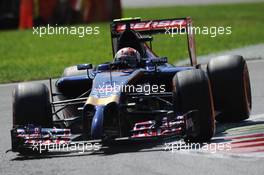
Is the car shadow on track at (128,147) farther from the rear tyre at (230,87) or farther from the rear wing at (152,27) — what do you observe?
the rear wing at (152,27)

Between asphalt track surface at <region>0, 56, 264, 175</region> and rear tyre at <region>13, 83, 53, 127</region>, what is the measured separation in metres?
0.41

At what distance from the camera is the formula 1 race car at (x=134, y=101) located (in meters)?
9.61

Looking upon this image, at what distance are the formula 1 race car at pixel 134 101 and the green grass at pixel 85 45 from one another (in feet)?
21.9

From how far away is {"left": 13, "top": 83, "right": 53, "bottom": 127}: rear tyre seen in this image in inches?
396

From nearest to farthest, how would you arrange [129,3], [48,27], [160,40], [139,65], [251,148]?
[251,148]
[139,65]
[160,40]
[48,27]
[129,3]

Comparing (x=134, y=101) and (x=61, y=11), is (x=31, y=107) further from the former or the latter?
(x=61, y=11)

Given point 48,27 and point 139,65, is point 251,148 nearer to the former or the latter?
point 139,65

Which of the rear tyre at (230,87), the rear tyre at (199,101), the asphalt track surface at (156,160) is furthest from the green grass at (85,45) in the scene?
the rear tyre at (199,101)

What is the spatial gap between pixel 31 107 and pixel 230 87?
2.41 metres

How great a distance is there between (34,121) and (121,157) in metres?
1.36

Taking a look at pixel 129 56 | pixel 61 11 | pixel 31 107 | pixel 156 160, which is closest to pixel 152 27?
pixel 129 56

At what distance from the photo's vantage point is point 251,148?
909 cm

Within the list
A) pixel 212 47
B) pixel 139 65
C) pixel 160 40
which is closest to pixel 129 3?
pixel 160 40

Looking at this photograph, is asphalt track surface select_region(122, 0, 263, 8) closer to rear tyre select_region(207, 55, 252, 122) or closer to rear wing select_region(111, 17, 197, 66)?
rear wing select_region(111, 17, 197, 66)
